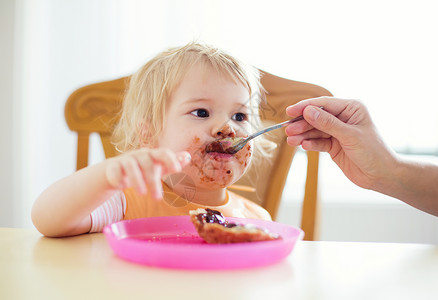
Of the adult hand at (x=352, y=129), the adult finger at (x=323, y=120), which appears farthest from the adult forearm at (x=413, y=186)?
the adult finger at (x=323, y=120)

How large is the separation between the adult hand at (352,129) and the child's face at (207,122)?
0.13m

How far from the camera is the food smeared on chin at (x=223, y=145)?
2.50 ft

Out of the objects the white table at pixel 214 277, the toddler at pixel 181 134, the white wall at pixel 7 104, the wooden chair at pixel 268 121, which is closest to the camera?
the white table at pixel 214 277

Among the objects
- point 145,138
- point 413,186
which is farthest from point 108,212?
point 413,186

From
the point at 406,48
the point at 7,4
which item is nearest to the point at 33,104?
the point at 7,4

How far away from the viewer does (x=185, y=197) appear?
2.81ft

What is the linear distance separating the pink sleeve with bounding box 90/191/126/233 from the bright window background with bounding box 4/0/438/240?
112cm

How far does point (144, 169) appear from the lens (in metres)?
0.48

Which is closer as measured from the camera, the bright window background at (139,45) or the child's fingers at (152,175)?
the child's fingers at (152,175)

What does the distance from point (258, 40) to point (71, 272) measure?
164 cm

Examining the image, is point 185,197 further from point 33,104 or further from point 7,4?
point 7,4

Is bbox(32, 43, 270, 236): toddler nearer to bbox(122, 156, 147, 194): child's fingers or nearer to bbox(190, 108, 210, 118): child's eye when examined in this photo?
bbox(190, 108, 210, 118): child's eye

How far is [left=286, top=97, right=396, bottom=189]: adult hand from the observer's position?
83 centimetres

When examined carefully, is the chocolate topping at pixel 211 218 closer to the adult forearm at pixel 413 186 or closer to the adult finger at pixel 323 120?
the adult finger at pixel 323 120
